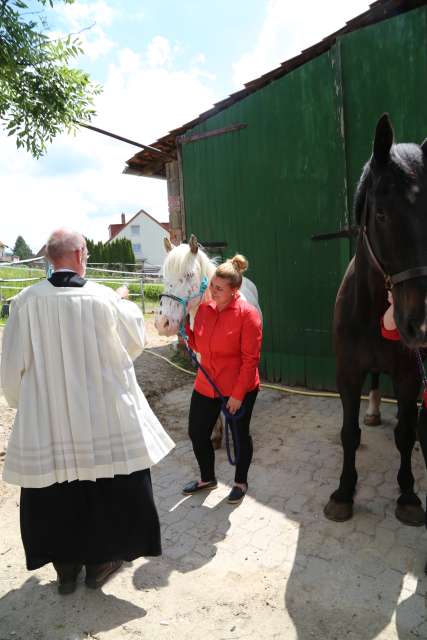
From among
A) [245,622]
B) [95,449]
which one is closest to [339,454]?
[245,622]

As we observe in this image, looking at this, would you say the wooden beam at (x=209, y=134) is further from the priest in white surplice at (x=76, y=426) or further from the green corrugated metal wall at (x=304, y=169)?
the priest in white surplice at (x=76, y=426)

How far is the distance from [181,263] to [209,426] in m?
1.15

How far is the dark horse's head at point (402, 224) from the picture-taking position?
173 centimetres

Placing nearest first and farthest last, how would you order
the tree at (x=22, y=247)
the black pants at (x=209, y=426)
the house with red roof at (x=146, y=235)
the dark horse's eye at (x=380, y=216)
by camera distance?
the dark horse's eye at (x=380, y=216) → the black pants at (x=209, y=426) → the house with red roof at (x=146, y=235) → the tree at (x=22, y=247)

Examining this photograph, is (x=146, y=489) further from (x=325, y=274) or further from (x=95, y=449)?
(x=325, y=274)

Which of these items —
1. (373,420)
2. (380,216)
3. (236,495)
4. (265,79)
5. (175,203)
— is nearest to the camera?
(380,216)

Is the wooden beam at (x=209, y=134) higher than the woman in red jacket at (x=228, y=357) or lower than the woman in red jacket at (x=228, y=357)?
higher

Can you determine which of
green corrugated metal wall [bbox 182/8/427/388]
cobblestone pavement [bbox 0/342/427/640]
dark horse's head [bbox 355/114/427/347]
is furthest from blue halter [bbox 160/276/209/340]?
green corrugated metal wall [bbox 182/8/427/388]

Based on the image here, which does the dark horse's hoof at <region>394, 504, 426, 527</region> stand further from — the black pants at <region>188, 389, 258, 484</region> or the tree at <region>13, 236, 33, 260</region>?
the tree at <region>13, 236, 33, 260</region>

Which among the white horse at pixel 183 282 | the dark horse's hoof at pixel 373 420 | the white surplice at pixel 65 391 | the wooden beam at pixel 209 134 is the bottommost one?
the dark horse's hoof at pixel 373 420

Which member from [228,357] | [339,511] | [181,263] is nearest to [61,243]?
[181,263]

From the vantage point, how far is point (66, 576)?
215 centimetres

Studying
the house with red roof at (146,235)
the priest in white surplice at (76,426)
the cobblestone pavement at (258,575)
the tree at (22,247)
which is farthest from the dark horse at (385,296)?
the tree at (22,247)

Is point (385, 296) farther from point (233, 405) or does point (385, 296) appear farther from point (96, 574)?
point (96, 574)
